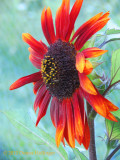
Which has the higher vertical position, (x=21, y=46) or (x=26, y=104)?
(x=21, y=46)

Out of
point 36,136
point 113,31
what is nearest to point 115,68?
point 113,31

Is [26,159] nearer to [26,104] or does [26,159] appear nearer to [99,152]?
[99,152]

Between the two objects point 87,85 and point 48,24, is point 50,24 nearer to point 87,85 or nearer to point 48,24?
point 48,24

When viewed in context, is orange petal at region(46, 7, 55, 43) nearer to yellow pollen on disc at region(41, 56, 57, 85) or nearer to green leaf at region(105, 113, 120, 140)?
yellow pollen on disc at region(41, 56, 57, 85)

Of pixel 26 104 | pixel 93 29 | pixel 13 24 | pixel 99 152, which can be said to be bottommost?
pixel 99 152

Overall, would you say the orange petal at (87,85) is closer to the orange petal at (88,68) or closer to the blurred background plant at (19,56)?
the orange petal at (88,68)

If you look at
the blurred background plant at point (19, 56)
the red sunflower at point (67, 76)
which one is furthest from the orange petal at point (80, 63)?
the blurred background plant at point (19, 56)

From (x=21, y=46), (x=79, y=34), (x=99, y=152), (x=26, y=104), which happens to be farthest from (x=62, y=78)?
(x=21, y=46)
